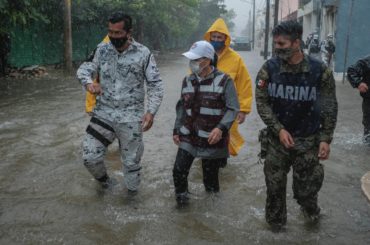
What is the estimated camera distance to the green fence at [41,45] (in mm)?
18672

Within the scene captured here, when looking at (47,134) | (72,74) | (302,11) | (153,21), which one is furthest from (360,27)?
(302,11)

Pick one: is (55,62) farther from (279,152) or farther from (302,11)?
(302,11)

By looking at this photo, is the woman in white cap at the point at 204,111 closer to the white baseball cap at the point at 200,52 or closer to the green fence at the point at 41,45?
the white baseball cap at the point at 200,52

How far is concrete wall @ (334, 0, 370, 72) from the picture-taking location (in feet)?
54.9

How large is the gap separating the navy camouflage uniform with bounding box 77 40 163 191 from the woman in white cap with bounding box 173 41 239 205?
35cm

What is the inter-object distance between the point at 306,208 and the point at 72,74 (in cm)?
1634

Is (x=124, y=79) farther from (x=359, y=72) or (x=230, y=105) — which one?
(x=359, y=72)

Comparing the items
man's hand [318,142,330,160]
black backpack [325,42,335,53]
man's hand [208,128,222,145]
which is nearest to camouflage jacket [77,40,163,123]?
man's hand [208,128,222,145]

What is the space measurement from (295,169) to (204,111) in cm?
102

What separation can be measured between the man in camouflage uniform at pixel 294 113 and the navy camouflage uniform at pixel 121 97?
1.25 metres

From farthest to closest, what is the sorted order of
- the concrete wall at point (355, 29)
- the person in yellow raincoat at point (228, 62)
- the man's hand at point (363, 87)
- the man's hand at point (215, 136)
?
1. the concrete wall at point (355, 29)
2. the man's hand at point (363, 87)
3. the person in yellow raincoat at point (228, 62)
4. the man's hand at point (215, 136)

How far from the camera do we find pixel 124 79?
15.6 ft

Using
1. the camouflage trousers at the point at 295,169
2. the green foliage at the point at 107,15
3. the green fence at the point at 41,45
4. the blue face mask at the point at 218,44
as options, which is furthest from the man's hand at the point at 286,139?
the green fence at the point at 41,45

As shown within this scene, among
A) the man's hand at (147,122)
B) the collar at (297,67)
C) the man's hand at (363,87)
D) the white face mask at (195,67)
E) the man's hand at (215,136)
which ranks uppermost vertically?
the collar at (297,67)
